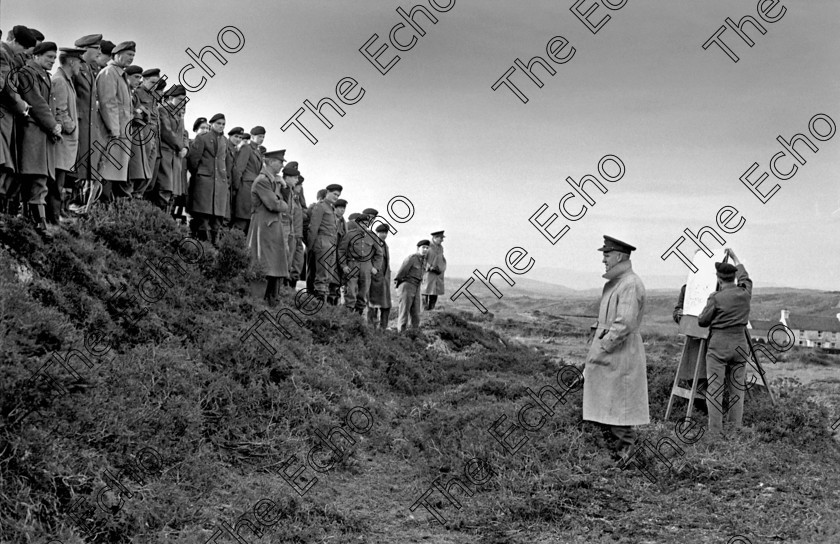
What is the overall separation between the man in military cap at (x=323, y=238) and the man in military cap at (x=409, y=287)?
2645 mm

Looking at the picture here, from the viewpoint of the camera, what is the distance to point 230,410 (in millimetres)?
8227

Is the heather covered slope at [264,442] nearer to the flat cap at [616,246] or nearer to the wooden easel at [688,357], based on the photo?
the wooden easel at [688,357]

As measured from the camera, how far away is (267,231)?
12.8 meters

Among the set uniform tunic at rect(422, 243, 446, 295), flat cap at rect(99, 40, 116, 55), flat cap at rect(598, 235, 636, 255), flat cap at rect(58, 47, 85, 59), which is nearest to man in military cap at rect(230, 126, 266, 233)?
flat cap at rect(99, 40, 116, 55)

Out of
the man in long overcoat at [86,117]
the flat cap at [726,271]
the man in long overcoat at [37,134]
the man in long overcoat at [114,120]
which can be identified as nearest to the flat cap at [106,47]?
the man in long overcoat at [114,120]

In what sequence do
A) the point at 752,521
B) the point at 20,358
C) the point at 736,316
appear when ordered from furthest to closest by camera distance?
the point at 736,316 → the point at 752,521 → the point at 20,358

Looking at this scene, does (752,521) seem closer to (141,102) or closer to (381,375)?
(381,375)

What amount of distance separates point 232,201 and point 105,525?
31.5 ft

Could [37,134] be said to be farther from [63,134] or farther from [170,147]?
[170,147]

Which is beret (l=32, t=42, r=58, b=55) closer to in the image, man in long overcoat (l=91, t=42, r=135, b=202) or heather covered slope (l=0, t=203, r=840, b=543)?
man in long overcoat (l=91, t=42, r=135, b=202)

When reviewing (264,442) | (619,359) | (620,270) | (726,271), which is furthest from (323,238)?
(619,359)

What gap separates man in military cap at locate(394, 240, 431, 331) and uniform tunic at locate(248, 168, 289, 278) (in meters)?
5.63

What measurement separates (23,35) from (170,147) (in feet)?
11.2

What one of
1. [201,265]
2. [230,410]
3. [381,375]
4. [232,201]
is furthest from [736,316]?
[232,201]
